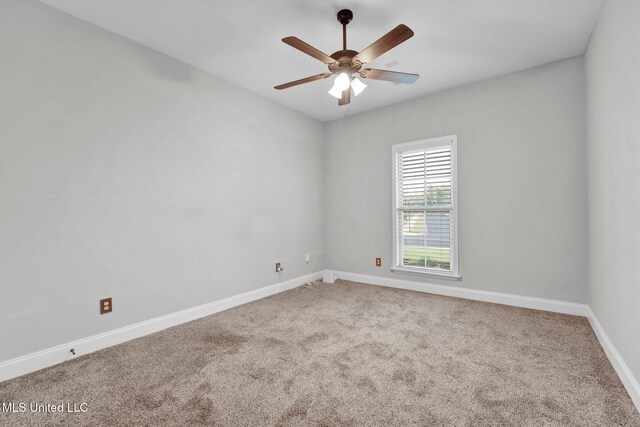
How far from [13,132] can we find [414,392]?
3.12 metres

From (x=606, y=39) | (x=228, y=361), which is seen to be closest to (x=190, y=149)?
(x=228, y=361)

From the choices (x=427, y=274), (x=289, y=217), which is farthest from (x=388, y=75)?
(x=427, y=274)

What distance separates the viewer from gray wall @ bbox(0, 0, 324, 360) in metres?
2.02

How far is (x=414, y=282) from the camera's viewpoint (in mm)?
3980

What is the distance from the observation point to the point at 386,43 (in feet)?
6.33

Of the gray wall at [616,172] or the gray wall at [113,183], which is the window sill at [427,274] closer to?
the gray wall at [616,172]

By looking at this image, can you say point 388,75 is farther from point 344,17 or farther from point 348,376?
point 348,376

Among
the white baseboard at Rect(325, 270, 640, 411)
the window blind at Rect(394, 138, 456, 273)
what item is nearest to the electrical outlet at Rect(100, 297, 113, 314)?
the white baseboard at Rect(325, 270, 640, 411)

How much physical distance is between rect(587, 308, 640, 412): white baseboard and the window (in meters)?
1.45

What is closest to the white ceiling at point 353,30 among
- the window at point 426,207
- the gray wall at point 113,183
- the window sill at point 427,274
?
Result: the gray wall at point 113,183

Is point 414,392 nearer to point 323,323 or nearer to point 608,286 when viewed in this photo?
point 323,323

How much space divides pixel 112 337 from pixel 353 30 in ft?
10.7

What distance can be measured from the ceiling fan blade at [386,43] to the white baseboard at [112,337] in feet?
9.18

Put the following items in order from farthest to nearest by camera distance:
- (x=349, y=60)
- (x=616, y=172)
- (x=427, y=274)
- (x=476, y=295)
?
(x=427, y=274), (x=476, y=295), (x=349, y=60), (x=616, y=172)
